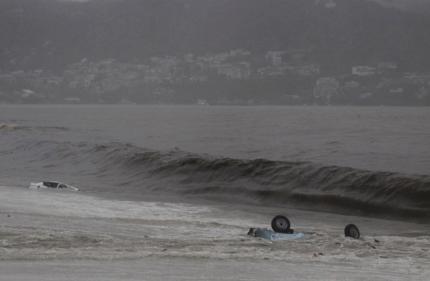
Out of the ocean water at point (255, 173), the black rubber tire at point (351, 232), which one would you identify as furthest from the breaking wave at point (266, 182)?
the black rubber tire at point (351, 232)

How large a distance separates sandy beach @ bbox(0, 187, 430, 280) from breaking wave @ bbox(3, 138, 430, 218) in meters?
5.64

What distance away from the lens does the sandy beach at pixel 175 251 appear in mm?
8008

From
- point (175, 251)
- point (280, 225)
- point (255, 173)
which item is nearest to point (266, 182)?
point (255, 173)

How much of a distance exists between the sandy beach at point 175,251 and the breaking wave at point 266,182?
5643 millimetres

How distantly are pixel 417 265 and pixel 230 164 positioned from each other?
18.5m

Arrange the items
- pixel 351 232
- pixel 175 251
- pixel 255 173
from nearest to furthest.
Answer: pixel 175 251 < pixel 351 232 < pixel 255 173

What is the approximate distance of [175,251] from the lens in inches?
364

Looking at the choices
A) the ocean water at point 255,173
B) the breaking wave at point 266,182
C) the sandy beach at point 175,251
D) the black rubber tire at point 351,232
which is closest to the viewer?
the sandy beach at point 175,251

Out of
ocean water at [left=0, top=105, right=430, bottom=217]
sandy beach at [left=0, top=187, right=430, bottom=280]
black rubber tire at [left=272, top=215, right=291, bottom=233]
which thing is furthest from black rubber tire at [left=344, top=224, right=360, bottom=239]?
ocean water at [left=0, top=105, right=430, bottom=217]

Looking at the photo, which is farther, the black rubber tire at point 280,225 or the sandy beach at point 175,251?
the black rubber tire at point 280,225

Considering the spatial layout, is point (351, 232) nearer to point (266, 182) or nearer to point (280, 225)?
point (280, 225)

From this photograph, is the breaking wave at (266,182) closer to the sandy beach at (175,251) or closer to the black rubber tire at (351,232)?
the sandy beach at (175,251)

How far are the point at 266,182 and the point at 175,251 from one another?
1506 cm

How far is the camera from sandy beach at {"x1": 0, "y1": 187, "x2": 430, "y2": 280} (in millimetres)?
8008
